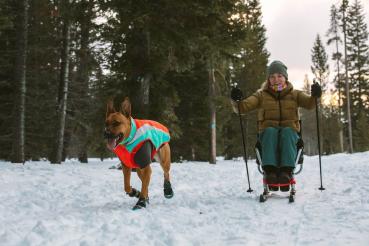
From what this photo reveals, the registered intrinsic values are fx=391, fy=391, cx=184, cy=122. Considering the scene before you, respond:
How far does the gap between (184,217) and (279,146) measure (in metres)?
2.27

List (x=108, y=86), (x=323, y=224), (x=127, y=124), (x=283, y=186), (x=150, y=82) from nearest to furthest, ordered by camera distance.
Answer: (x=323, y=224) → (x=127, y=124) → (x=283, y=186) → (x=150, y=82) → (x=108, y=86)

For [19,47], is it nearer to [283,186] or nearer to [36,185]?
[36,185]

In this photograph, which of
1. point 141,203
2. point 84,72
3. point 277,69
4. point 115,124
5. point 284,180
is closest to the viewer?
point 115,124

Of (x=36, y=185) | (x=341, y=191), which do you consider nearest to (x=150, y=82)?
(x=36, y=185)

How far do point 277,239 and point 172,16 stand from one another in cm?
931

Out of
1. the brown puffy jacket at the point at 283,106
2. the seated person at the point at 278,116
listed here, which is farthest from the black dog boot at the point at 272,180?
the brown puffy jacket at the point at 283,106

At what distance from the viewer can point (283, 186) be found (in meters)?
6.28

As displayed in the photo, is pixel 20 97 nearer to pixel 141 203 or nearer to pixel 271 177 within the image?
pixel 141 203

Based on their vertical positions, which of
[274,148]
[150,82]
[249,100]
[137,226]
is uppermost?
[150,82]

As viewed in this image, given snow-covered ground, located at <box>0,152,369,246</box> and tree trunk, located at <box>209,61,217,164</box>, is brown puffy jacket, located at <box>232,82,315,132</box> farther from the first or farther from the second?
tree trunk, located at <box>209,61,217,164</box>

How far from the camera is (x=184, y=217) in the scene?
5000 mm

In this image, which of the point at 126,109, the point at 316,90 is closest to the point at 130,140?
the point at 126,109

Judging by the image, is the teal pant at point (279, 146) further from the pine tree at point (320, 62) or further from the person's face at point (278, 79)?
the pine tree at point (320, 62)

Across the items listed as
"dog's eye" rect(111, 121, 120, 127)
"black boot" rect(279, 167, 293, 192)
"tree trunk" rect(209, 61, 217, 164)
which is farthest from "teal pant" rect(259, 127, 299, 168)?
"tree trunk" rect(209, 61, 217, 164)
